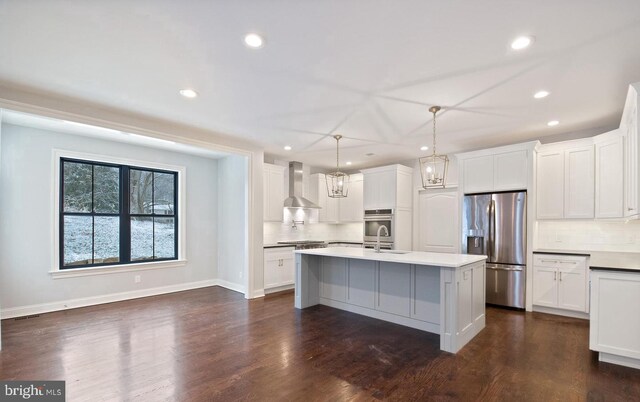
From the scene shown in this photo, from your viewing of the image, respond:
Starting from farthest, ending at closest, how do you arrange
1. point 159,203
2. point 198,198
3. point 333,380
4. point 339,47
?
point 198,198, point 159,203, point 333,380, point 339,47

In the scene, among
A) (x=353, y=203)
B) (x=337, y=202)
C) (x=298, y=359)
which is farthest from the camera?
(x=337, y=202)

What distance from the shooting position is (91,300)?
16.3 ft

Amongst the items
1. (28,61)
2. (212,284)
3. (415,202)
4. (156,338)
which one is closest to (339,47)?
(28,61)

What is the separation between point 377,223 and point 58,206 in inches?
220

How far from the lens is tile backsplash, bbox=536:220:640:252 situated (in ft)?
14.1

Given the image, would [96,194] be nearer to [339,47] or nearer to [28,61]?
[28,61]

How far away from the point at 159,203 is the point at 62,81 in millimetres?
3238

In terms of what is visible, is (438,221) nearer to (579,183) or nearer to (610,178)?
(579,183)

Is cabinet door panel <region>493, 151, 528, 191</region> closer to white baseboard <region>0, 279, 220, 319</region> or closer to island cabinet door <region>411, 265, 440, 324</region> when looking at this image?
island cabinet door <region>411, 265, 440, 324</region>

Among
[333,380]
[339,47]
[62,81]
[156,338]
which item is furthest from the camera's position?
[156,338]

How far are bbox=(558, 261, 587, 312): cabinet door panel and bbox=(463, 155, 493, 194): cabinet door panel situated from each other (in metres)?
1.56

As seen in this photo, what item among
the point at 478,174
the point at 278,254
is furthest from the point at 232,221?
the point at 478,174

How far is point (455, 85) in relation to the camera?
307cm

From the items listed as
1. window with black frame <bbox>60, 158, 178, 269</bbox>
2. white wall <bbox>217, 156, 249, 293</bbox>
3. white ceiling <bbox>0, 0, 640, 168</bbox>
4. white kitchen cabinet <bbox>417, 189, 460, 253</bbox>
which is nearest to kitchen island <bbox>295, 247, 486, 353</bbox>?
white wall <bbox>217, 156, 249, 293</bbox>
